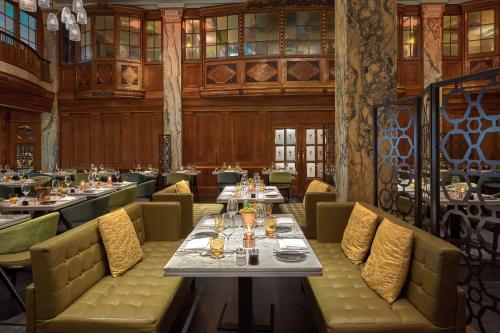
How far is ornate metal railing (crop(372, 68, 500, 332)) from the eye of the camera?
2439 mm

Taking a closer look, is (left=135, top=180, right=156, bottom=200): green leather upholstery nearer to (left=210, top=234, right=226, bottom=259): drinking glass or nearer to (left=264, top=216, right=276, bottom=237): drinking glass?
(left=264, top=216, right=276, bottom=237): drinking glass

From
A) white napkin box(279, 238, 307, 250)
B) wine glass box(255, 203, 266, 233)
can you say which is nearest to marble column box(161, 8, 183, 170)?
wine glass box(255, 203, 266, 233)

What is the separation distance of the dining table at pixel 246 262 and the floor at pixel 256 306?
4.5 inches

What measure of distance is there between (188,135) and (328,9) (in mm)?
4990

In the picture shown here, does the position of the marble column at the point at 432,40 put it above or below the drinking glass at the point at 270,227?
above

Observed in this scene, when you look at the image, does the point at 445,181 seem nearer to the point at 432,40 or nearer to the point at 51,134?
the point at 432,40

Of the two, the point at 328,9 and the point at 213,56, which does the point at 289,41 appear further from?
the point at 213,56

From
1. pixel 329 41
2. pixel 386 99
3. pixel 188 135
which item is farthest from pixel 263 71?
pixel 386 99

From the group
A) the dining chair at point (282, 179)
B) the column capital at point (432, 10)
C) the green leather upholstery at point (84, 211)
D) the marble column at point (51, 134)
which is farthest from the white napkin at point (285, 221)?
the marble column at point (51, 134)

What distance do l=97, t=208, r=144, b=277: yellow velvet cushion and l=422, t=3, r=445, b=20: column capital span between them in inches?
397

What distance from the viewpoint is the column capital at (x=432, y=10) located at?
33.6 feet

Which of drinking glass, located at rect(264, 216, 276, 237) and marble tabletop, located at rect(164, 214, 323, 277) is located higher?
drinking glass, located at rect(264, 216, 276, 237)

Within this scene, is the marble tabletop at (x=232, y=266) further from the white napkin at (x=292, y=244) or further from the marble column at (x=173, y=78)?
the marble column at (x=173, y=78)

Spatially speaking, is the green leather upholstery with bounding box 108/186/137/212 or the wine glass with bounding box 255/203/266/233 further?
the green leather upholstery with bounding box 108/186/137/212
